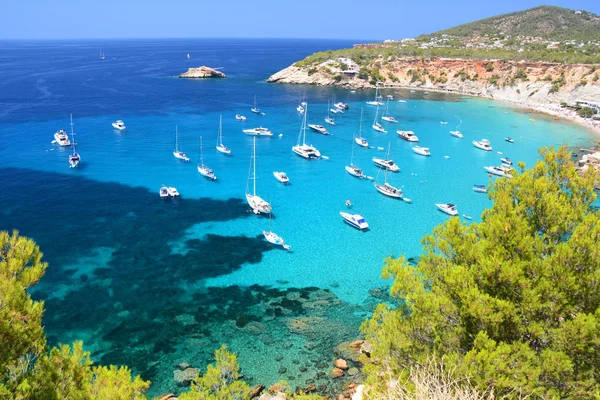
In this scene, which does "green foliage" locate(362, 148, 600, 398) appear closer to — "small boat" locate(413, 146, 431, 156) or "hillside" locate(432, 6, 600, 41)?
"small boat" locate(413, 146, 431, 156)

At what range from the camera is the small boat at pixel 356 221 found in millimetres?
39750

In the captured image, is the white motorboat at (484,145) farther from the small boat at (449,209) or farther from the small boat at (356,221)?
the small boat at (356,221)

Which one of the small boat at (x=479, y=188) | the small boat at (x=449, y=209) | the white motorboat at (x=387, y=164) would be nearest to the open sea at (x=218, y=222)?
the small boat at (x=479, y=188)

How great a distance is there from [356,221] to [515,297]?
27.3 m

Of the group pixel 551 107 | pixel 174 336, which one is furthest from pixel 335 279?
pixel 551 107

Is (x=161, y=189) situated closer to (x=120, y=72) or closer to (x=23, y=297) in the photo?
(x=23, y=297)

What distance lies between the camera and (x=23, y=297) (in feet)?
30.8

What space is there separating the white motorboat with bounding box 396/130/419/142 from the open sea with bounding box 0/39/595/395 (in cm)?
133

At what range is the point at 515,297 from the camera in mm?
12609

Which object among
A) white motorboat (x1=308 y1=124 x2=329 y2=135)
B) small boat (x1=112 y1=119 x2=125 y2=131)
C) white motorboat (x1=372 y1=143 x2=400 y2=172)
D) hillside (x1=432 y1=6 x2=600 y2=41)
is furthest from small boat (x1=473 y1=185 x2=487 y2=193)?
hillside (x1=432 y1=6 x2=600 y2=41)

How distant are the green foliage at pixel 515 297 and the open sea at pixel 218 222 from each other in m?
9.83

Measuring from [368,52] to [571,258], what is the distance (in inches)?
5827

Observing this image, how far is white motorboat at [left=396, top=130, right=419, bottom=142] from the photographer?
6994 centimetres

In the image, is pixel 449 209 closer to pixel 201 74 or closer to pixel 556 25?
pixel 201 74
